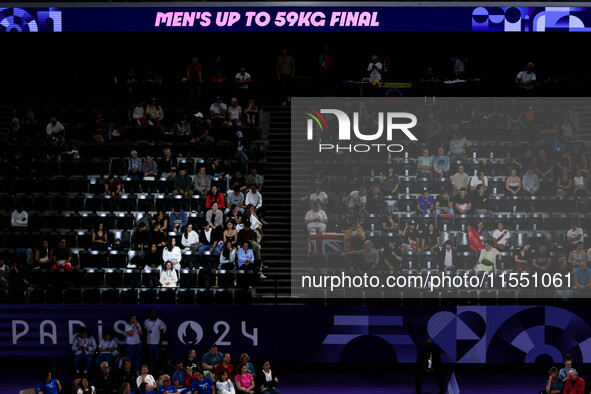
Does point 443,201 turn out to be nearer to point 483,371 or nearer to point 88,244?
point 483,371

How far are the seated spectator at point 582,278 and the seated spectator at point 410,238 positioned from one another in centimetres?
359

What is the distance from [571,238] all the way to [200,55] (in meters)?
12.5

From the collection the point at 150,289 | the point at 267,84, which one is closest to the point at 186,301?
the point at 150,289

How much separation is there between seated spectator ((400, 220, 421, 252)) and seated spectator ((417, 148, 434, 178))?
6.56 feet

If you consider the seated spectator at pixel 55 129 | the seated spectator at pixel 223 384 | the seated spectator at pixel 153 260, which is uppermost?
the seated spectator at pixel 55 129

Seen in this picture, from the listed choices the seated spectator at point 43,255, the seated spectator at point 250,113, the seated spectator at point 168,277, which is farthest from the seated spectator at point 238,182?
the seated spectator at point 43,255

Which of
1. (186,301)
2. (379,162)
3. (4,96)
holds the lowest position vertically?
(186,301)

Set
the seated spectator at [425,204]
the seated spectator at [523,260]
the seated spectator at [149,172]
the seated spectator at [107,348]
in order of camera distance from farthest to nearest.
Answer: the seated spectator at [149,172] < the seated spectator at [425,204] < the seated spectator at [523,260] < the seated spectator at [107,348]

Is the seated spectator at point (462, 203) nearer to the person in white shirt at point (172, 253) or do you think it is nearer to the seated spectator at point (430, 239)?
the seated spectator at point (430, 239)

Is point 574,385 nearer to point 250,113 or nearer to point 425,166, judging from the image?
point 425,166

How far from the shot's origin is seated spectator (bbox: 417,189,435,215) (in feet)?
76.0

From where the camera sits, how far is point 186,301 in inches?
822

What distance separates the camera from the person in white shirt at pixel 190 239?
22031 millimetres

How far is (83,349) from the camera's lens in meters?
20.1
